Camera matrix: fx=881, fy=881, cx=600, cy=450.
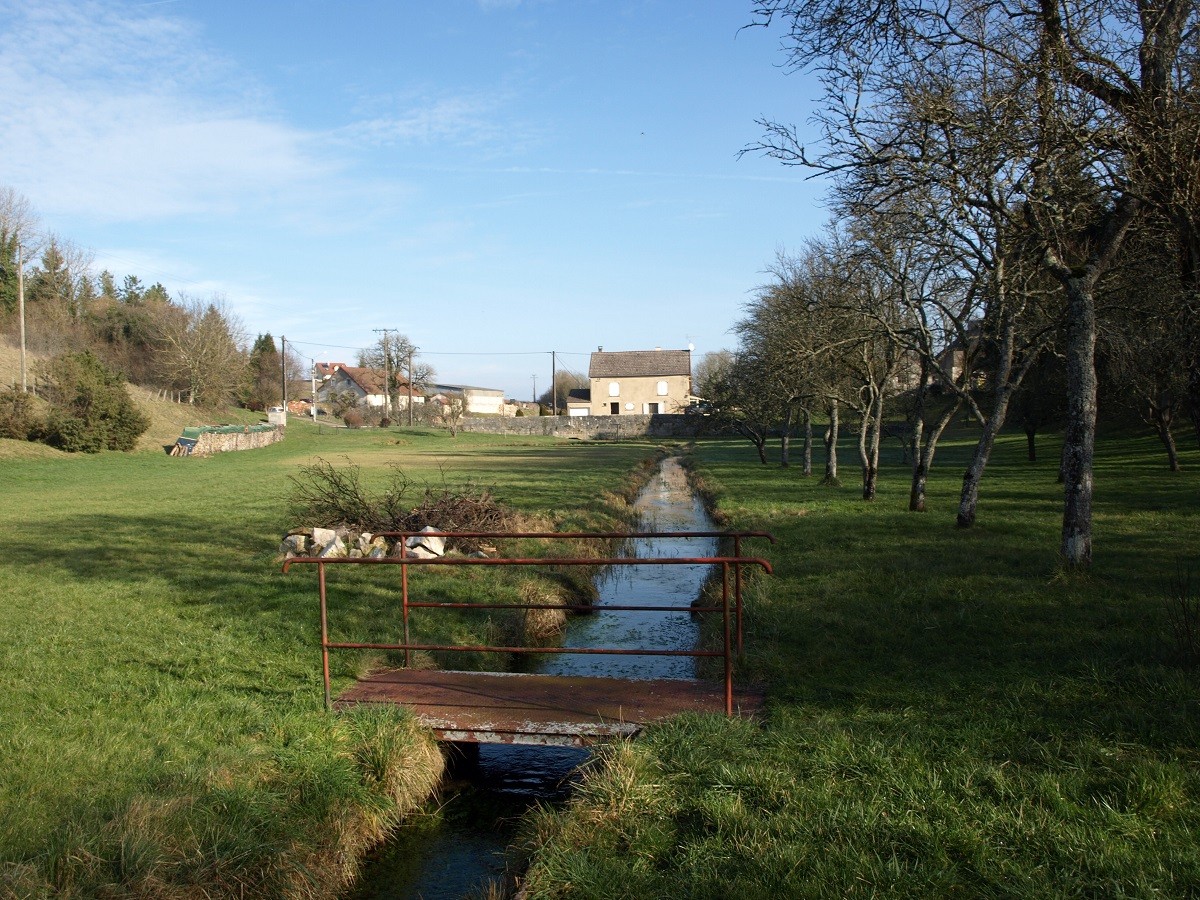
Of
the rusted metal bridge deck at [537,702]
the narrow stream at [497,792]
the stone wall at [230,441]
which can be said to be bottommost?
the narrow stream at [497,792]

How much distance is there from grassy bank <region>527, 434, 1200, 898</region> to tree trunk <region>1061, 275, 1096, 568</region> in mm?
526

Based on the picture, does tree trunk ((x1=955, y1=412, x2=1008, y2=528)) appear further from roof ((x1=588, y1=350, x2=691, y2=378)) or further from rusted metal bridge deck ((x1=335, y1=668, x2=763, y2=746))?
roof ((x1=588, y1=350, x2=691, y2=378))

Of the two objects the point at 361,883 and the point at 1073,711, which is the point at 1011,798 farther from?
the point at 361,883

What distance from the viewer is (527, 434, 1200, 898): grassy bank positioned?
4.20 meters

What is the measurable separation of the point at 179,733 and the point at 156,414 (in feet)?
173

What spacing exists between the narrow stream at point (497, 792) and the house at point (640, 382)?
78620 millimetres

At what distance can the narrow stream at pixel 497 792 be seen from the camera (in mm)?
5688

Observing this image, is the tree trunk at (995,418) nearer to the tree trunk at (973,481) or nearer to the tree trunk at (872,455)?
the tree trunk at (973,481)

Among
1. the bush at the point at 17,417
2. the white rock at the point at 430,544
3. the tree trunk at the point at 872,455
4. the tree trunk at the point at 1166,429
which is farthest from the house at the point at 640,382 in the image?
the white rock at the point at 430,544

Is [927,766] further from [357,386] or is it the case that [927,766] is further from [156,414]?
[357,386]

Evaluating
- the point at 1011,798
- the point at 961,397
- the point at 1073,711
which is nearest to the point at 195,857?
the point at 1011,798

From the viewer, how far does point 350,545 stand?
44.9ft

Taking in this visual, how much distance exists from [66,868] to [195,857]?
23.4 inches

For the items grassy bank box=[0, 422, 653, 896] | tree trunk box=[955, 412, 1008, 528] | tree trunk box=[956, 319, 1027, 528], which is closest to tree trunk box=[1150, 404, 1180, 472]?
tree trunk box=[956, 319, 1027, 528]
